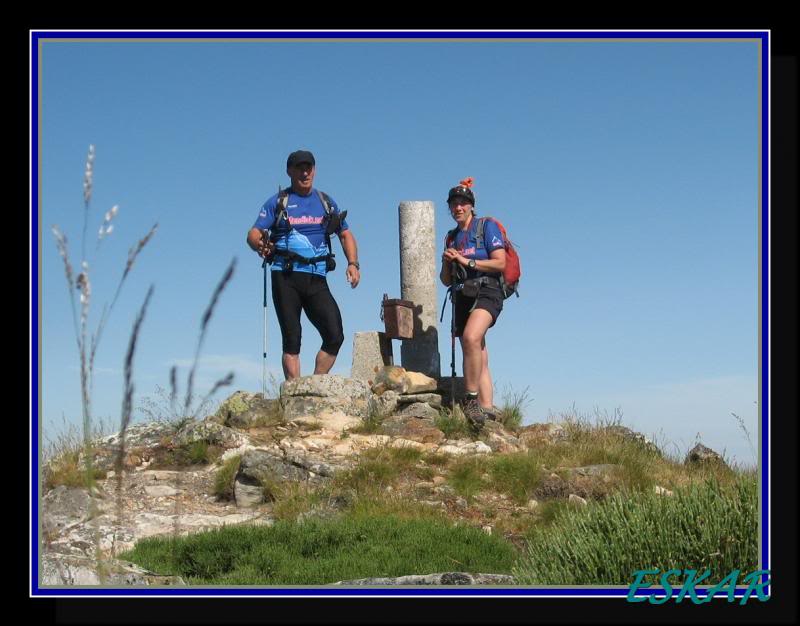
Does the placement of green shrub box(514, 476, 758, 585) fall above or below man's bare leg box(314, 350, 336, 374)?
below

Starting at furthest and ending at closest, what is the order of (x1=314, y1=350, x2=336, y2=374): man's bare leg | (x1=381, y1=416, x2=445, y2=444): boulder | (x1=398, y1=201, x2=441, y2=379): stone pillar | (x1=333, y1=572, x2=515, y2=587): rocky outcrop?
(x1=398, y1=201, x2=441, y2=379): stone pillar < (x1=314, y1=350, x2=336, y2=374): man's bare leg < (x1=381, y1=416, x2=445, y2=444): boulder < (x1=333, y1=572, x2=515, y2=587): rocky outcrop

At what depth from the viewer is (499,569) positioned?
8180 millimetres

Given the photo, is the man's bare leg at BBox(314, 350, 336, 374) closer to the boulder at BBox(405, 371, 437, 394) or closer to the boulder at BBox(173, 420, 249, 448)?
the boulder at BBox(405, 371, 437, 394)

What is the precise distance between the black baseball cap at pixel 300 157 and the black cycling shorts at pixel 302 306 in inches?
57.9

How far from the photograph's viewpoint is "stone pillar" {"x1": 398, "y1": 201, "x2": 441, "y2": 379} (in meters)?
14.6

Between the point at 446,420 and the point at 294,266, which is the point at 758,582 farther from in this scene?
the point at 294,266

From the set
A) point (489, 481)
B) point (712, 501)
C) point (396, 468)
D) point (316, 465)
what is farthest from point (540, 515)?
point (712, 501)

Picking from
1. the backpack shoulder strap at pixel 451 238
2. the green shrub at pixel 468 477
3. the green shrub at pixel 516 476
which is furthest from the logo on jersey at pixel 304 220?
the green shrub at pixel 516 476

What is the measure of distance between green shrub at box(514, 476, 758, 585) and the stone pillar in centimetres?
768

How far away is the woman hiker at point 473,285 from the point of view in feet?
41.4

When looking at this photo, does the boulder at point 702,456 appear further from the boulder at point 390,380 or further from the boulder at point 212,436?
the boulder at point 212,436

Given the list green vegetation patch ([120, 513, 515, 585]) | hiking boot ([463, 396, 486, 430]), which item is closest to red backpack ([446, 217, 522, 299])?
hiking boot ([463, 396, 486, 430])

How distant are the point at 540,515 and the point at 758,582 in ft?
15.7

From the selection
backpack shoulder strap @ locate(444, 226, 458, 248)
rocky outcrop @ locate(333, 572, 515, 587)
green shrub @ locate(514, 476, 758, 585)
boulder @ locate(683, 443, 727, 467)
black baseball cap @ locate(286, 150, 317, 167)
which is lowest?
rocky outcrop @ locate(333, 572, 515, 587)
